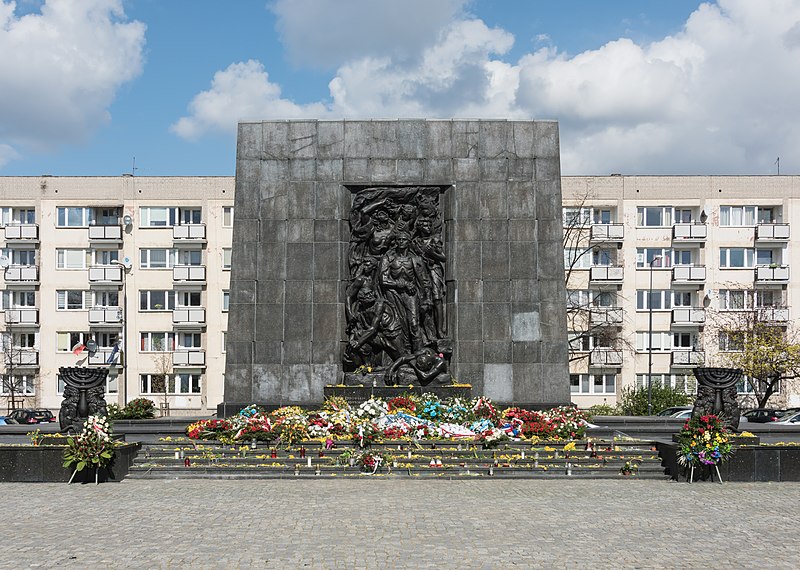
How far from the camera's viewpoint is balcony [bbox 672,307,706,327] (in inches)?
2245

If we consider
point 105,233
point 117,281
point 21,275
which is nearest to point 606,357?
point 117,281

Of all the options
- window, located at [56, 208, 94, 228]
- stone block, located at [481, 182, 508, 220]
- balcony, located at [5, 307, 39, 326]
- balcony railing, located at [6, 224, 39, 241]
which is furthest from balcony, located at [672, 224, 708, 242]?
balcony, located at [5, 307, 39, 326]

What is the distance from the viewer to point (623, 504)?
15.5 meters

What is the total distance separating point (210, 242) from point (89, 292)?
807cm

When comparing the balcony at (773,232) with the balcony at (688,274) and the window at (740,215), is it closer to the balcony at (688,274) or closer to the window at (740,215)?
the window at (740,215)

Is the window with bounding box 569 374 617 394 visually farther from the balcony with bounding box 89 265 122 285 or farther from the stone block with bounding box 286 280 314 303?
the stone block with bounding box 286 280 314 303

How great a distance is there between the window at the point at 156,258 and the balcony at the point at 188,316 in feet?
10.3

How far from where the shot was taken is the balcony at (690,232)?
57.2 m

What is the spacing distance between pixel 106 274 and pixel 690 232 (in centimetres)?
3520

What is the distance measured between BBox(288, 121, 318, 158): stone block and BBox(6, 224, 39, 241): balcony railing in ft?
122

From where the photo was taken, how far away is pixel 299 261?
25609mm

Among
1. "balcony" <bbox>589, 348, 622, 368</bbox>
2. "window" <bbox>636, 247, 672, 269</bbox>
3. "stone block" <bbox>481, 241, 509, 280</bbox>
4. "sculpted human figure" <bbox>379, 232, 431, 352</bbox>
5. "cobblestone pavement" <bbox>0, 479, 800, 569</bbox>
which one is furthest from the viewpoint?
"window" <bbox>636, 247, 672, 269</bbox>

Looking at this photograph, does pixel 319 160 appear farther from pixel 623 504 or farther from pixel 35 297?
pixel 35 297

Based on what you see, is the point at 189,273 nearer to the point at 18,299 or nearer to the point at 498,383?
the point at 18,299
